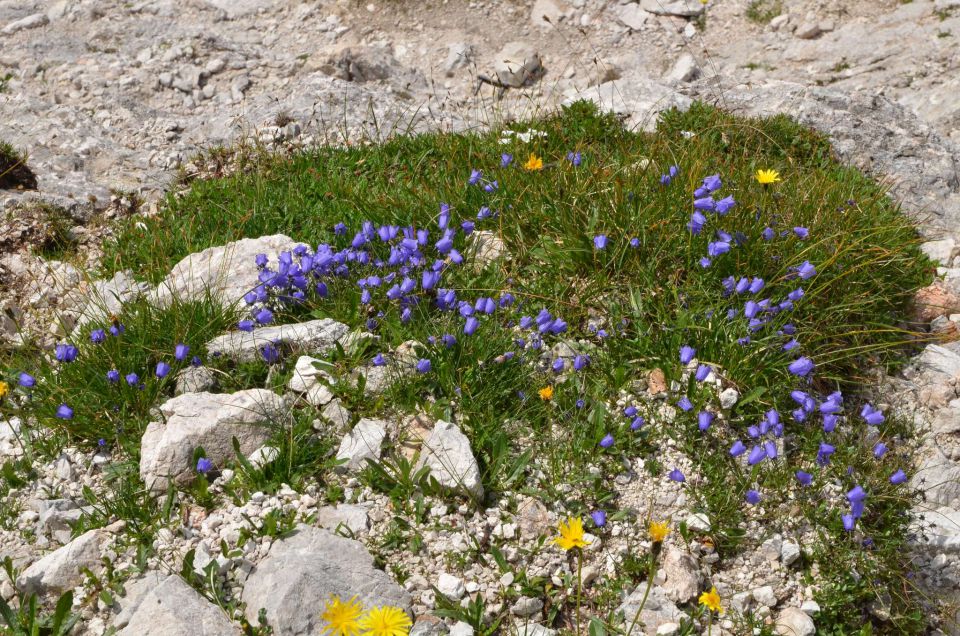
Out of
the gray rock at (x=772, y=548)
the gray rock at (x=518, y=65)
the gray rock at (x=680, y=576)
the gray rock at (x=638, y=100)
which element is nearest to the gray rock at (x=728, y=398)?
the gray rock at (x=772, y=548)

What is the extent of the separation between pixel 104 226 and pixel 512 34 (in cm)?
598

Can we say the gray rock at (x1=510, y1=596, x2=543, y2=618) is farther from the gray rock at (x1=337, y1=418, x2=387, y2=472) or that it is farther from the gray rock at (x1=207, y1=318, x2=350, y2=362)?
the gray rock at (x1=207, y1=318, x2=350, y2=362)

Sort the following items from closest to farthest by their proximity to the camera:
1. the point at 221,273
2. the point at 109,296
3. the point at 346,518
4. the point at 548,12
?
1. the point at 346,518
2. the point at 221,273
3. the point at 109,296
4. the point at 548,12

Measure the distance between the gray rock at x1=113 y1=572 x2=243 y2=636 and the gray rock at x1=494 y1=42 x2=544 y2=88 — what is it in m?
7.44

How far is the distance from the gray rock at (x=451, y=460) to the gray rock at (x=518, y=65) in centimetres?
651

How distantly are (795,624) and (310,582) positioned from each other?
6.82ft

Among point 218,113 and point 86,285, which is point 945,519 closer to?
point 86,285

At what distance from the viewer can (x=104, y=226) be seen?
6375 mm

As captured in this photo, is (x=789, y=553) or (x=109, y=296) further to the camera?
(x=109, y=296)

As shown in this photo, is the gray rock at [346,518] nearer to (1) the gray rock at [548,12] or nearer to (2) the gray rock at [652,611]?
(2) the gray rock at [652,611]

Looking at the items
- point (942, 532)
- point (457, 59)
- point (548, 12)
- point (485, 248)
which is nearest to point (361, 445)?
point (485, 248)

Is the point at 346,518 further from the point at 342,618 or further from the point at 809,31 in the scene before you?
the point at 809,31

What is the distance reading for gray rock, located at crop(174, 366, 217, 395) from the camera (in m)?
4.24

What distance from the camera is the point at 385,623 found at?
10.0 ft
